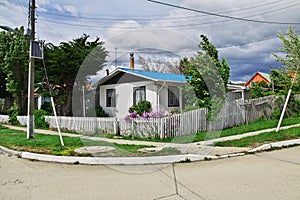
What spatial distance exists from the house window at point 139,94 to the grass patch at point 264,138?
866cm

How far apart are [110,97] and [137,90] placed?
3115 mm

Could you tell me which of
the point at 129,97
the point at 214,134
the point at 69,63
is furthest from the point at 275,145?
the point at 69,63

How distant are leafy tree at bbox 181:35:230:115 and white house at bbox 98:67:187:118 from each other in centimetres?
301

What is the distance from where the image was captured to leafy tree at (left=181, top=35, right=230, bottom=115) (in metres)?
12.0

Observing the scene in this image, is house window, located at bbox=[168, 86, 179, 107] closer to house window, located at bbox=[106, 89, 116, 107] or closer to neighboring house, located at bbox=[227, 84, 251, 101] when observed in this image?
neighboring house, located at bbox=[227, 84, 251, 101]

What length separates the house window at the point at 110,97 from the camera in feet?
61.8

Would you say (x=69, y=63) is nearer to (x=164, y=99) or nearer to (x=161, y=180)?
(x=164, y=99)

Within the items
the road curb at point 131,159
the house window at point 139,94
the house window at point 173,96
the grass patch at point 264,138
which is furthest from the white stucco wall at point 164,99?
the road curb at point 131,159

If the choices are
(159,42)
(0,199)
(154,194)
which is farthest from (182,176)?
(159,42)

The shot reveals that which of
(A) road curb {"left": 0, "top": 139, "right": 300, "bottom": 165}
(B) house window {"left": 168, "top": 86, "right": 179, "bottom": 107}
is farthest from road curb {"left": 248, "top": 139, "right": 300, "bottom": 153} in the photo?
(B) house window {"left": 168, "top": 86, "right": 179, "bottom": 107}

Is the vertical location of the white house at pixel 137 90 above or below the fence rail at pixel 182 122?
above

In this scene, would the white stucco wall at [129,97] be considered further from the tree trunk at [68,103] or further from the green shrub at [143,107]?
the tree trunk at [68,103]

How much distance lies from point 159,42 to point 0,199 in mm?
6245

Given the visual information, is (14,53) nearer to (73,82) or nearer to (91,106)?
(73,82)
